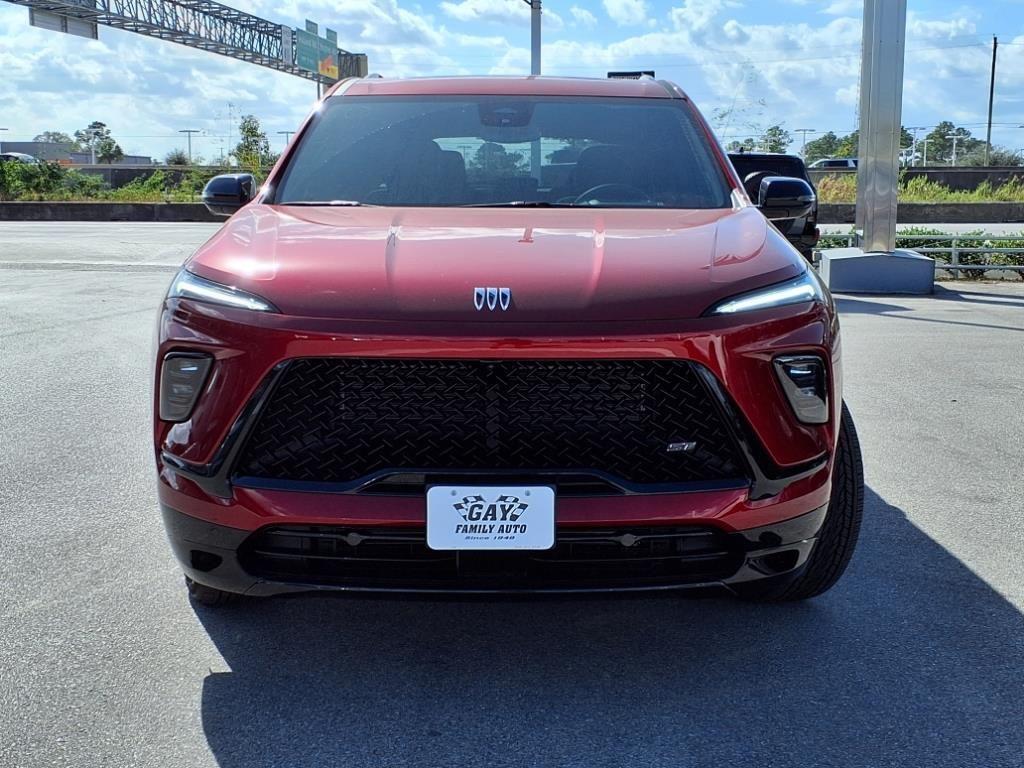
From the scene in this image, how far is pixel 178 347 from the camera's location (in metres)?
2.60

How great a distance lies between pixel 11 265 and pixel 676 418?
46.0 ft

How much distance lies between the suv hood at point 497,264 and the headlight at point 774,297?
0.03m

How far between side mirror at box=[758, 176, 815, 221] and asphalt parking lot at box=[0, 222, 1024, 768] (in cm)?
122

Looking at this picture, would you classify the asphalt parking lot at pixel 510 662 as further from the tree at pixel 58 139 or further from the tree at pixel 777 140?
the tree at pixel 58 139

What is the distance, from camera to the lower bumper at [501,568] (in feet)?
8.39

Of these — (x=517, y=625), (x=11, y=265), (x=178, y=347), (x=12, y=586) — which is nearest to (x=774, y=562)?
(x=517, y=625)

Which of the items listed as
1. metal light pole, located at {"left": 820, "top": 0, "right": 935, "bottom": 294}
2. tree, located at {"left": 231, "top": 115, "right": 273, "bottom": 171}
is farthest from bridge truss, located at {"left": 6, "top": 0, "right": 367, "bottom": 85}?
metal light pole, located at {"left": 820, "top": 0, "right": 935, "bottom": 294}

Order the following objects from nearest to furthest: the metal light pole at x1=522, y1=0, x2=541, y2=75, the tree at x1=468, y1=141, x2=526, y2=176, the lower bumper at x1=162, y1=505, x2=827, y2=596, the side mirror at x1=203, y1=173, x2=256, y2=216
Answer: the lower bumper at x1=162, y1=505, x2=827, y2=596 < the tree at x1=468, y1=141, x2=526, y2=176 < the side mirror at x1=203, y1=173, x2=256, y2=216 < the metal light pole at x1=522, y1=0, x2=541, y2=75

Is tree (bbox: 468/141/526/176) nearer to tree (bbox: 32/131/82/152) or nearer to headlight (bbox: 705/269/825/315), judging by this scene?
headlight (bbox: 705/269/825/315)

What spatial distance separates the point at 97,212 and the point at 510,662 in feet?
94.2

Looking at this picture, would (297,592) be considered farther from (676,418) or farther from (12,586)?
(12,586)

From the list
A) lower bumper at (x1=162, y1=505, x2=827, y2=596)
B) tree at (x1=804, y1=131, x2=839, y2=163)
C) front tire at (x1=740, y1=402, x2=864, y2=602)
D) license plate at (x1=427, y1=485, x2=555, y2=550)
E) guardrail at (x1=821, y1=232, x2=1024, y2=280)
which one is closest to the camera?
license plate at (x1=427, y1=485, x2=555, y2=550)

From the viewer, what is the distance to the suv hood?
8.37 ft

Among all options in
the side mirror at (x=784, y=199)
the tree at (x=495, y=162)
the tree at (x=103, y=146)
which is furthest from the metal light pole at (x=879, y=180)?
the tree at (x=103, y=146)
